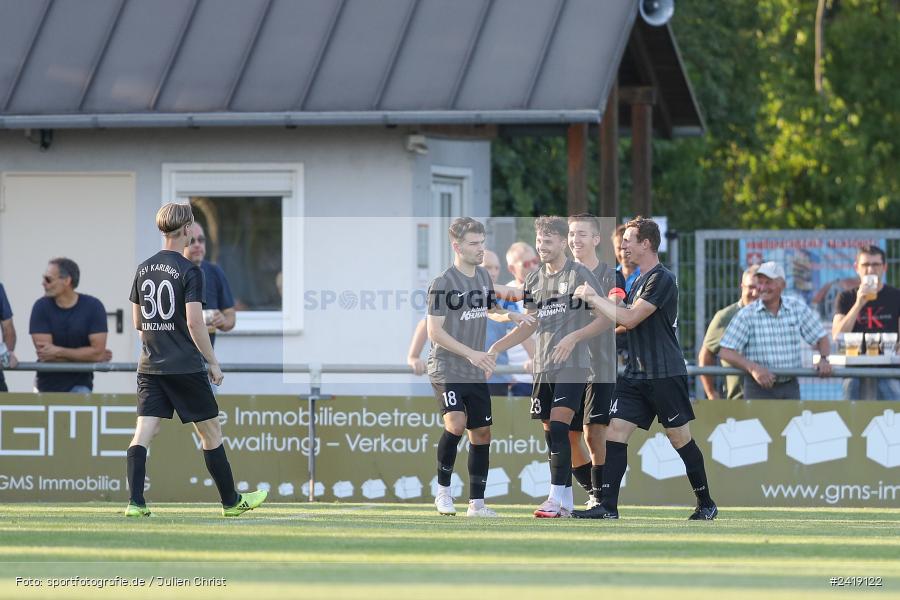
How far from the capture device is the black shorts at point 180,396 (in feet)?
37.6

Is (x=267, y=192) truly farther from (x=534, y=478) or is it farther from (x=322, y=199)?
(x=534, y=478)

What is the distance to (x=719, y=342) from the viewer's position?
49.5 feet

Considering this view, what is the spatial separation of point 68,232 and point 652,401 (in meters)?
8.07

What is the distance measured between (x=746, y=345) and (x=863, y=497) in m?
1.51

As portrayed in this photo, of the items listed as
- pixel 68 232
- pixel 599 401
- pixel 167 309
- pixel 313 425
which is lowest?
pixel 313 425

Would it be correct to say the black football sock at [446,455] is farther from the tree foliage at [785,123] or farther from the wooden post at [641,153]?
the tree foliage at [785,123]

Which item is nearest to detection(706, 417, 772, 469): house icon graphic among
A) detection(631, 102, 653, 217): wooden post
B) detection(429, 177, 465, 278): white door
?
detection(429, 177, 465, 278): white door

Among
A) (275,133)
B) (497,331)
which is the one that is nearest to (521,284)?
(497,331)

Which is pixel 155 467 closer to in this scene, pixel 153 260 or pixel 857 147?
pixel 153 260

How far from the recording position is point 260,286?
58.3 feet

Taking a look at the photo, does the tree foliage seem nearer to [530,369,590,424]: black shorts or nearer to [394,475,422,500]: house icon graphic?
[394,475,422,500]: house icon graphic

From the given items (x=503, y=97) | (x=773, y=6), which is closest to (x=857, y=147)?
(x=773, y=6)

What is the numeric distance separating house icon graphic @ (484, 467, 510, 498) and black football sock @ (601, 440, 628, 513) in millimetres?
2800

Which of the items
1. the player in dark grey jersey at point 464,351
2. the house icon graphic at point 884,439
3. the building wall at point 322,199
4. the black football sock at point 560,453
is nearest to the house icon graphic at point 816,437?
the house icon graphic at point 884,439
